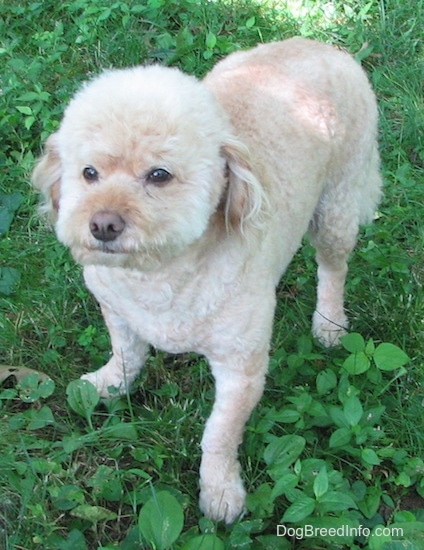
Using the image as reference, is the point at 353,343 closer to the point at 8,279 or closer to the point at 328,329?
the point at 328,329

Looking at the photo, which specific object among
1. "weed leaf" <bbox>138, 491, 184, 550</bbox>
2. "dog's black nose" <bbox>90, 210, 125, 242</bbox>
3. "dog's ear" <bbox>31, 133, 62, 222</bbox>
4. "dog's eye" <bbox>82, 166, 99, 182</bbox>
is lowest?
"weed leaf" <bbox>138, 491, 184, 550</bbox>

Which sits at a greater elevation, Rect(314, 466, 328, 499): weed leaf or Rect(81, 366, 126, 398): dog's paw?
Rect(314, 466, 328, 499): weed leaf

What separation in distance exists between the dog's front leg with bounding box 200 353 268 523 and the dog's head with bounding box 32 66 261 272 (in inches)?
20.5

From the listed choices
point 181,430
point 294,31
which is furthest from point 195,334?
point 294,31

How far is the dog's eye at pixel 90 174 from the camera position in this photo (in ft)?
6.06

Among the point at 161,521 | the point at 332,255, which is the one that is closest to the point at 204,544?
the point at 161,521

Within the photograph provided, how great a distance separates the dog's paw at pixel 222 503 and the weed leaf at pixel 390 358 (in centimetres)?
66

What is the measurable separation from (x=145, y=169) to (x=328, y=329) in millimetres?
1425

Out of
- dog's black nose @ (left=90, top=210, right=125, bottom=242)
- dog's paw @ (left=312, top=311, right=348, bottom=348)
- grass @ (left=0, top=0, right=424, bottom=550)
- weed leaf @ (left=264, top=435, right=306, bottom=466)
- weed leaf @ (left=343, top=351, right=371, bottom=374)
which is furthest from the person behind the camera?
dog's paw @ (left=312, top=311, right=348, bottom=348)

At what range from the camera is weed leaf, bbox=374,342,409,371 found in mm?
2533

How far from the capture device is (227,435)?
2.30 m

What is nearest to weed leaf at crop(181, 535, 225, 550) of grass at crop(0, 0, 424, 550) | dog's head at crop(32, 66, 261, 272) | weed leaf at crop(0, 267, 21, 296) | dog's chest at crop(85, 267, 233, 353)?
grass at crop(0, 0, 424, 550)

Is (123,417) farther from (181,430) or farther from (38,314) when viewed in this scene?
(38,314)

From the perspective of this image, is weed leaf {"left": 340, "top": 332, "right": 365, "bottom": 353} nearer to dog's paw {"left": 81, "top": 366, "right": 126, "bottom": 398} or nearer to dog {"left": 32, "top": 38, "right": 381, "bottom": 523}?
dog {"left": 32, "top": 38, "right": 381, "bottom": 523}
